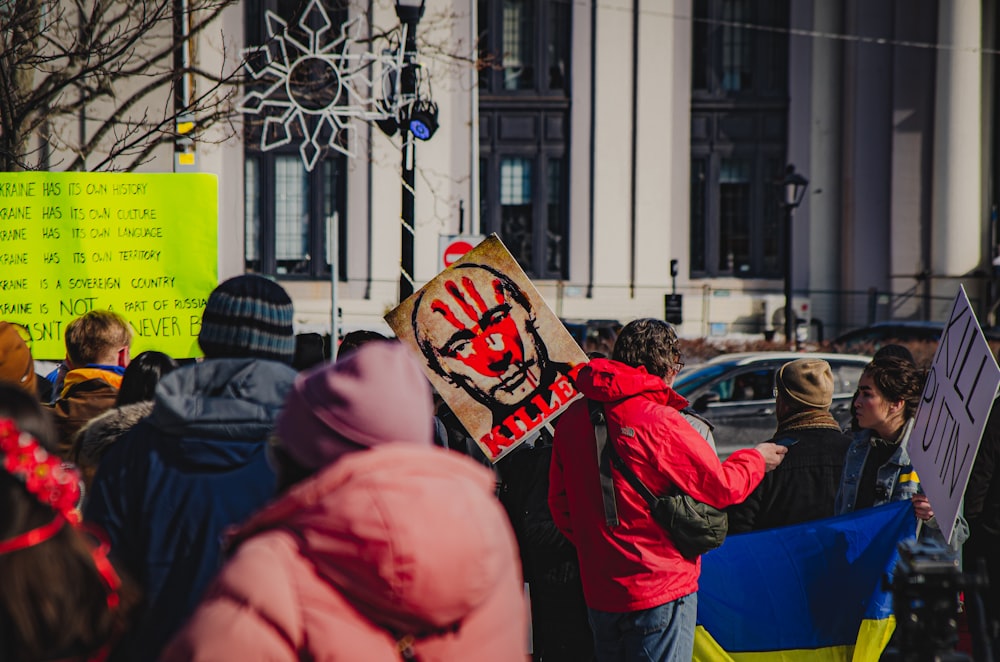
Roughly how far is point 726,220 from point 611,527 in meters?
24.2

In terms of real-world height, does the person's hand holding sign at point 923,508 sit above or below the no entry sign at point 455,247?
below

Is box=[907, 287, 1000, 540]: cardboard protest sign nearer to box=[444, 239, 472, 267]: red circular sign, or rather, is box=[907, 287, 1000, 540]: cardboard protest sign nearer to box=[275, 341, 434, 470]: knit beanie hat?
box=[275, 341, 434, 470]: knit beanie hat

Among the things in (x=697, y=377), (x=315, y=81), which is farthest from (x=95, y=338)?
(x=697, y=377)

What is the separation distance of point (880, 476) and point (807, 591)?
55 cm

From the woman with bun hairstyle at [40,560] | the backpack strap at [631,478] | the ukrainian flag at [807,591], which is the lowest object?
the ukrainian flag at [807,591]

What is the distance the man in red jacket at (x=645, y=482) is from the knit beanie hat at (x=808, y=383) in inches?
25.4

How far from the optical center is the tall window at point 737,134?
2691cm

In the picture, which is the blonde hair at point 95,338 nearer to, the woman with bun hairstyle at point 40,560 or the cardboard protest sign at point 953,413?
the woman with bun hairstyle at point 40,560

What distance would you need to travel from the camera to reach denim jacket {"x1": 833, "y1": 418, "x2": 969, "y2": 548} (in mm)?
4586

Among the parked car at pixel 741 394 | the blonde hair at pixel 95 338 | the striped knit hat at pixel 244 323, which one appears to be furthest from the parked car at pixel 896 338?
the striped knit hat at pixel 244 323

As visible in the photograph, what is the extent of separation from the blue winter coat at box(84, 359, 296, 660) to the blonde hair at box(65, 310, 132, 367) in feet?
7.64

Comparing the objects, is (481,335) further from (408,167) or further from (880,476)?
(408,167)

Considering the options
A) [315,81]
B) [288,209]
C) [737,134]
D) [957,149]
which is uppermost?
[737,134]

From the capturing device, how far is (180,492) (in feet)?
8.27
